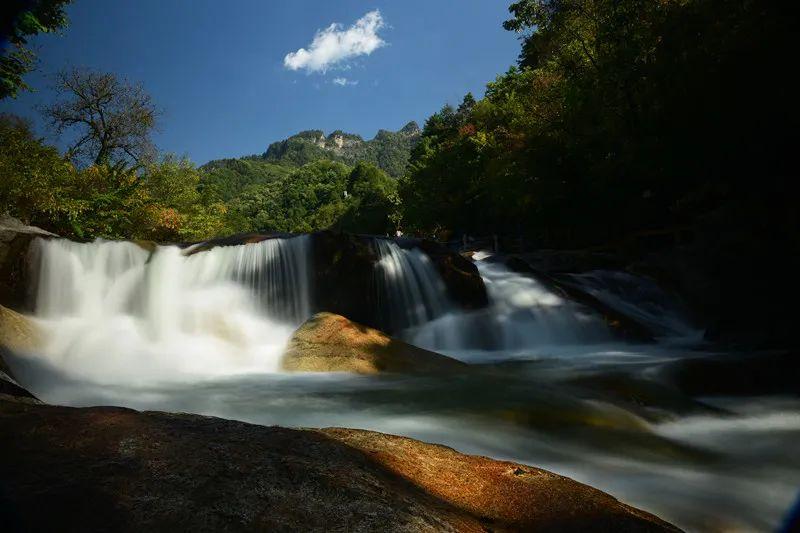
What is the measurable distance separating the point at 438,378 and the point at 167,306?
7.04 meters

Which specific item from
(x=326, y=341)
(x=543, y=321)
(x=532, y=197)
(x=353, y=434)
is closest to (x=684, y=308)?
(x=543, y=321)

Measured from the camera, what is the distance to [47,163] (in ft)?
52.0

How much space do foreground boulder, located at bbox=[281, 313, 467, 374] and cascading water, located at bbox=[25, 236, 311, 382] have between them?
856 millimetres

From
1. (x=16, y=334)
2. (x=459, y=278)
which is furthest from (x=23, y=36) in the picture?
(x=459, y=278)

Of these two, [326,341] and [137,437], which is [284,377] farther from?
[137,437]

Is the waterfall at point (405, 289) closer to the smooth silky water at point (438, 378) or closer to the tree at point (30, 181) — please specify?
the smooth silky water at point (438, 378)

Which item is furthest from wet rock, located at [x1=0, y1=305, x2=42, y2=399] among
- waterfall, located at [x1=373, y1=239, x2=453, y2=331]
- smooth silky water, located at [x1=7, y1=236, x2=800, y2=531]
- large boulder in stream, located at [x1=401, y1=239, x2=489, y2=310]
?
large boulder in stream, located at [x1=401, y1=239, x2=489, y2=310]

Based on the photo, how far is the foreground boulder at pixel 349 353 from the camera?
7.71 meters

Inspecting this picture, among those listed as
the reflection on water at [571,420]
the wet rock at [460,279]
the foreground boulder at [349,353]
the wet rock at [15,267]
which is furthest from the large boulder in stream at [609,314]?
the wet rock at [15,267]

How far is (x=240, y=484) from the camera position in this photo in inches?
68.0

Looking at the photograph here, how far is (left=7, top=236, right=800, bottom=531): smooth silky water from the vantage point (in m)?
3.88

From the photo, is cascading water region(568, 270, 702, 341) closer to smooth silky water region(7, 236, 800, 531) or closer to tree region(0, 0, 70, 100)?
smooth silky water region(7, 236, 800, 531)

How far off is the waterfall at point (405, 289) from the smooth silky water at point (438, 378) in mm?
44

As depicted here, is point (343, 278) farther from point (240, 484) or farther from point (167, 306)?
point (240, 484)
